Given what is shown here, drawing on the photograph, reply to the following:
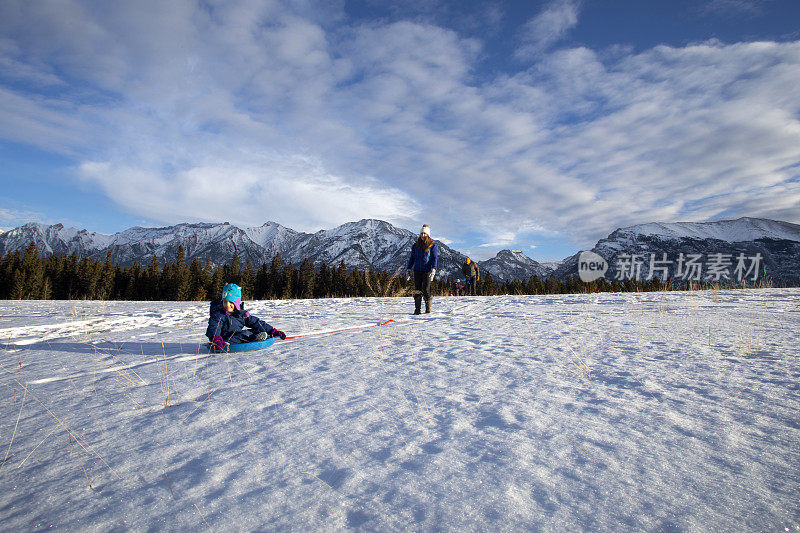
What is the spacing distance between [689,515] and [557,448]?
782 mm

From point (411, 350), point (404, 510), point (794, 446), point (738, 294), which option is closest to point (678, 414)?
point (794, 446)

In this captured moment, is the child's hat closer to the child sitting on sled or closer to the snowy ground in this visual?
the child sitting on sled

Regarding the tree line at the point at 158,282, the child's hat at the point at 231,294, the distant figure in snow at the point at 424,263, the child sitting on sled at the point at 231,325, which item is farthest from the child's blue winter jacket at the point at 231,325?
the tree line at the point at 158,282

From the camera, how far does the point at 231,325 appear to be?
20.0ft

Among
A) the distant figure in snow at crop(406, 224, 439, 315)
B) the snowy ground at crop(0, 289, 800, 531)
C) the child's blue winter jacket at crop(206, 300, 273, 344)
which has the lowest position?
the snowy ground at crop(0, 289, 800, 531)

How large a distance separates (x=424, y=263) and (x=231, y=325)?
544 cm

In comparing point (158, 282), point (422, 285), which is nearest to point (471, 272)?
point (422, 285)

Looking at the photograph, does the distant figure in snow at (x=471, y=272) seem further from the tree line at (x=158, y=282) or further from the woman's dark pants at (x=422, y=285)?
the tree line at (x=158, y=282)

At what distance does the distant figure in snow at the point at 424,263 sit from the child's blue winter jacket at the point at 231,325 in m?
4.71

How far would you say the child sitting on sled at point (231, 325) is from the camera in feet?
19.3

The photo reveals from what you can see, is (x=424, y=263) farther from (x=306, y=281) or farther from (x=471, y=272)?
(x=306, y=281)

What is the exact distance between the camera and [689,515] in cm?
186

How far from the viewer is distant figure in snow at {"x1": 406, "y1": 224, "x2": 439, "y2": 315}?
9.70 meters

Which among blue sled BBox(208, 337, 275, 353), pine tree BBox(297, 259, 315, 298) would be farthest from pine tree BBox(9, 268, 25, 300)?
blue sled BBox(208, 337, 275, 353)
